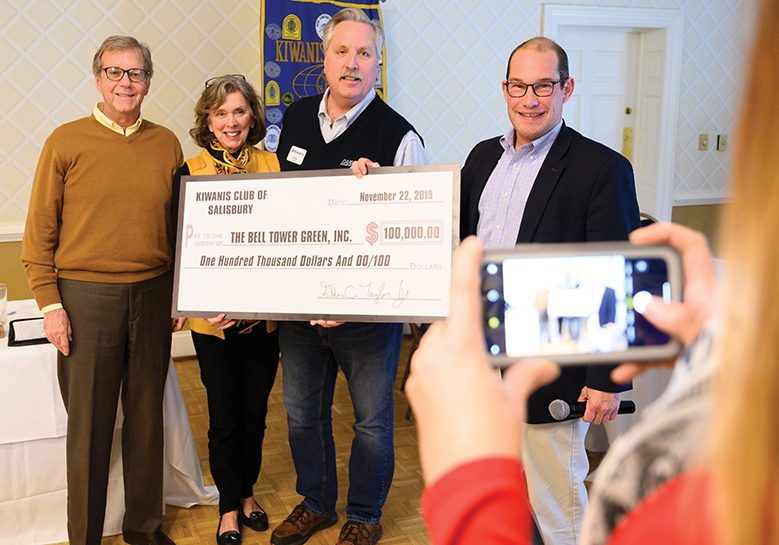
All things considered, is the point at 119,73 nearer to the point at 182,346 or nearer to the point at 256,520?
the point at 256,520

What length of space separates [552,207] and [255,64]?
11.8ft

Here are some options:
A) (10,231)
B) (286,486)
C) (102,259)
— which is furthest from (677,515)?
(10,231)

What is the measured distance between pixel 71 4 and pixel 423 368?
4.93 metres

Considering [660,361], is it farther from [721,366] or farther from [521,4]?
[521,4]

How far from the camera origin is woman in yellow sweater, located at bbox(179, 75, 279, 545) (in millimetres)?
2717

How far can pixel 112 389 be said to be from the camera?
2.66 meters

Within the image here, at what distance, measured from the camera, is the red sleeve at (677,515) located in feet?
1.54

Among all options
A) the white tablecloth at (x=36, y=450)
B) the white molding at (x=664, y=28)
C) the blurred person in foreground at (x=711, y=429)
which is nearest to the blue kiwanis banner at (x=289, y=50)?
the white molding at (x=664, y=28)

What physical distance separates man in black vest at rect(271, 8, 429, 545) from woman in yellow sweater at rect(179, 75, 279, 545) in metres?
0.09

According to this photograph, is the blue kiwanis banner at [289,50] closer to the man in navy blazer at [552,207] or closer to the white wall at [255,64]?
the white wall at [255,64]

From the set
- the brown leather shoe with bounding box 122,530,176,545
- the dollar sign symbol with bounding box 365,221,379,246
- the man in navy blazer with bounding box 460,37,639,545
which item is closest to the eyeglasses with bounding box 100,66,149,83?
the dollar sign symbol with bounding box 365,221,379,246

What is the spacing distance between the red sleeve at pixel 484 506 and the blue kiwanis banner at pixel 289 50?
4859mm

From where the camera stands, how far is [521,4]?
604 cm

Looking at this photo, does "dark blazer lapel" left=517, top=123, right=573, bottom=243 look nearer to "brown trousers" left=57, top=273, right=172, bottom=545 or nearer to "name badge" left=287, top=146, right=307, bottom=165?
"name badge" left=287, top=146, right=307, bottom=165
